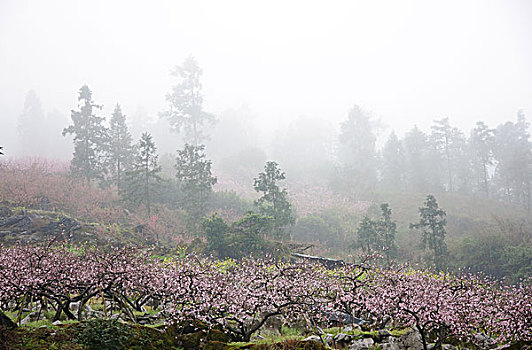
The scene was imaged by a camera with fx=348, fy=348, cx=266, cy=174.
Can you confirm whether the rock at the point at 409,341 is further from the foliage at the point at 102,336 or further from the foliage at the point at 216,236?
the foliage at the point at 216,236

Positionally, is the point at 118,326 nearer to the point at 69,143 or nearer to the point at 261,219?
the point at 261,219

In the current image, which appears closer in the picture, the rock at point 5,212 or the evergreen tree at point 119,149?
the rock at point 5,212

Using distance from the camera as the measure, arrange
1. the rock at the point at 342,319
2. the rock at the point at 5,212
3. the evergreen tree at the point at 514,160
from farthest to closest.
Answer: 1. the evergreen tree at the point at 514,160
2. the rock at the point at 5,212
3. the rock at the point at 342,319

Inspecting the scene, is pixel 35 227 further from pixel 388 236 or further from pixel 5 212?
pixel 388 236

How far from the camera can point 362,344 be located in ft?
31.1

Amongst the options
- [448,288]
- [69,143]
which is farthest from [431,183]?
[69,143]

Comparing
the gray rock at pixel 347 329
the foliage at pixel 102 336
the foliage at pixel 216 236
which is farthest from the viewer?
the foliage at pixel 216 236

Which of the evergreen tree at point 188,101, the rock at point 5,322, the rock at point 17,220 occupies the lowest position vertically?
the rock at point 5,322

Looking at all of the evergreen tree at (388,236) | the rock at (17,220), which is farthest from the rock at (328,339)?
the rock at (17,220)

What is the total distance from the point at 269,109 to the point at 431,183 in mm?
72328

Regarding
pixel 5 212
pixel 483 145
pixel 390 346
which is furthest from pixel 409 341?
pixel 483 145

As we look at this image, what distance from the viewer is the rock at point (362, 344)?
9.43m

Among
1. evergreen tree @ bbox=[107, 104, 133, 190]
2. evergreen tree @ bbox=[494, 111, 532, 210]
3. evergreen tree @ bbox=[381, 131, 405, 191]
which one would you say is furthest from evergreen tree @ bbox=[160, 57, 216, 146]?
evergreen tree @ bbox=[494, 111, 532, 210]

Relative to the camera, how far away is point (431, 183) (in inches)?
2002
